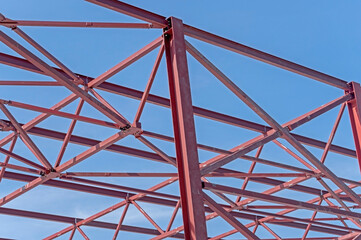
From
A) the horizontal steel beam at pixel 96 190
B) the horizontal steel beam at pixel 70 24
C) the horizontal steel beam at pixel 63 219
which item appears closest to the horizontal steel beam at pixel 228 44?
the horizontal steel beam at pixel 70 24

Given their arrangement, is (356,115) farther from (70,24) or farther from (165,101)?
(70,24)

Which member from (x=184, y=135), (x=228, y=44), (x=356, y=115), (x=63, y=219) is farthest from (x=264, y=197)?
(x=63, y=219)

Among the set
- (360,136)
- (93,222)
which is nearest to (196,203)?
(360,136)

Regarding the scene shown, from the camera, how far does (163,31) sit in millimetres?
14672

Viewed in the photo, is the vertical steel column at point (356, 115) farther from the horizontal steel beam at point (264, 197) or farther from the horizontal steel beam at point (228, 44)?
the horizontal steel beam at point (264, 197)

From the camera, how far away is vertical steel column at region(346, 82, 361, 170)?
1869 cm

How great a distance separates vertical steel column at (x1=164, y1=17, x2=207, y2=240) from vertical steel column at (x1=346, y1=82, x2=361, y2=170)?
22.5ft

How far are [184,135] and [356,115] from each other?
7.48 metres

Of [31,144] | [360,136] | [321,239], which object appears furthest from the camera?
[321,239]

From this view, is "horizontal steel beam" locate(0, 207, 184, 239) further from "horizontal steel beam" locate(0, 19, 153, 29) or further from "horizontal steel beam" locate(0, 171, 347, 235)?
"horizontal steel beam" locate(0, 19, 153, 29)

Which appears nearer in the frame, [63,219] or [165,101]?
[165,101]

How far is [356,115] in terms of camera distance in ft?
61.7

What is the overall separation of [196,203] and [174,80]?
288cm

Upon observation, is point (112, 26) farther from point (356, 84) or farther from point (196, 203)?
point (356, 84)
